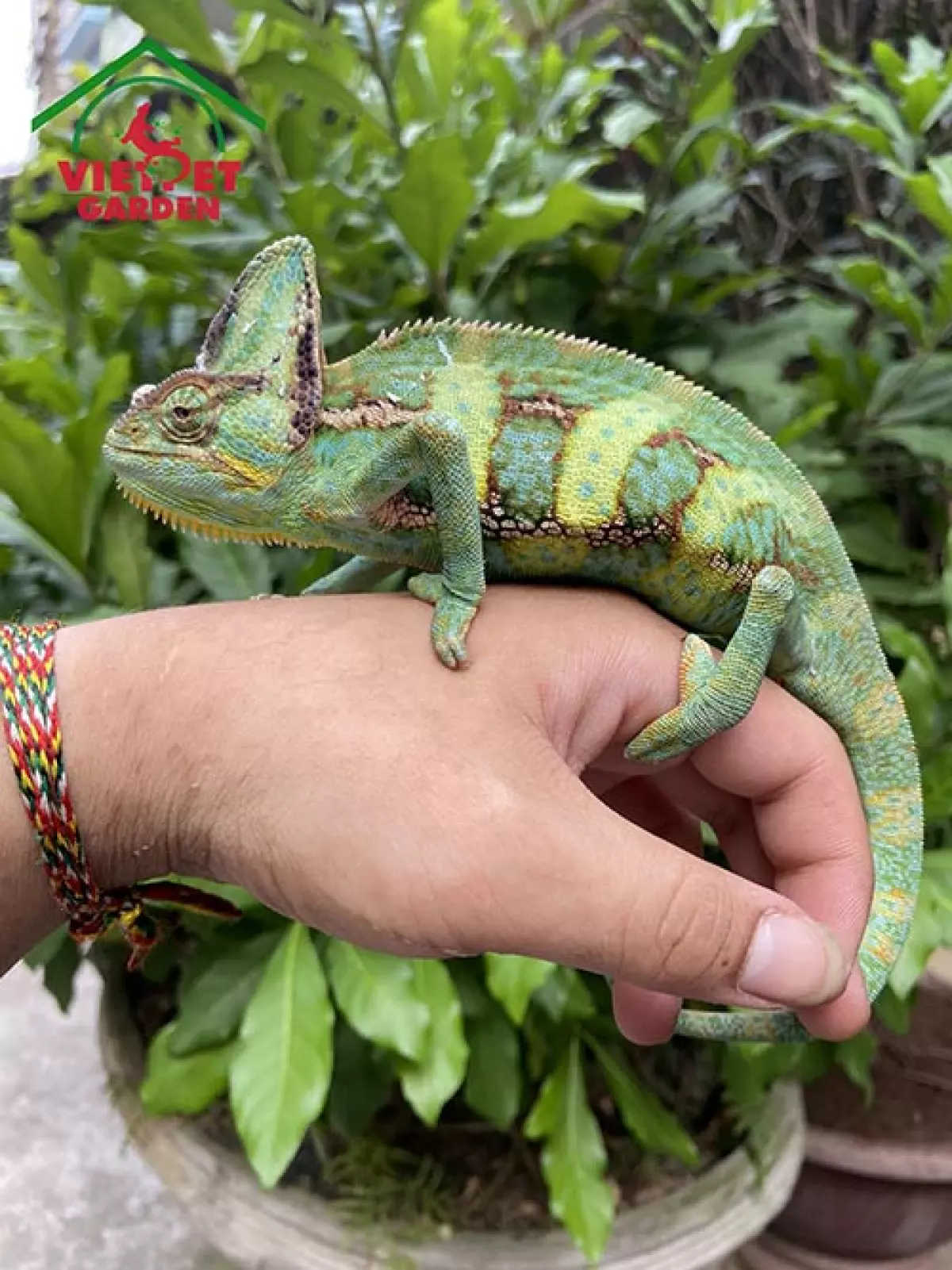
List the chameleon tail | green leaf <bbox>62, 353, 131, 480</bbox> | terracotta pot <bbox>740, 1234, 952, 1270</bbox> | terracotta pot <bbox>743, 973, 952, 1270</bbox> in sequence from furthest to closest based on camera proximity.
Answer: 1. terracotta pot <bbox>740, 1234, 952, 1270</bbox>
2. terracotta pot <bbox>743, 973, 952, 1270</bbox>
3. green leaf <bbox>62, 353, 131, 480</bbox>
4. the chameleon tail

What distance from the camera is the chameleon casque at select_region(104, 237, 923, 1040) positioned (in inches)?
35.9

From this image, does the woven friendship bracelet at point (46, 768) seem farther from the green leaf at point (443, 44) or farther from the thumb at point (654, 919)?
the green leaf at point (443, 44)

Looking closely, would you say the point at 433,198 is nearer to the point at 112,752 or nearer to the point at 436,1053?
the point at 112,752

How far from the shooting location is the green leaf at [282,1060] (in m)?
Answer: 1.11

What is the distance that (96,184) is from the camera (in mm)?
1723

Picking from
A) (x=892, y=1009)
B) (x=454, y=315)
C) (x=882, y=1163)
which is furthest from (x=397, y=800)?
(x=882, y=1163)

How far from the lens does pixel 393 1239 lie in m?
1.54

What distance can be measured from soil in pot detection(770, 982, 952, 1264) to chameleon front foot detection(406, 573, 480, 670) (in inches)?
56.7

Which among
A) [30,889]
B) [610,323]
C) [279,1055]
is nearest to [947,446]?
[610,323]

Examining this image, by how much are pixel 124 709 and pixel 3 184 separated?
2.40 m

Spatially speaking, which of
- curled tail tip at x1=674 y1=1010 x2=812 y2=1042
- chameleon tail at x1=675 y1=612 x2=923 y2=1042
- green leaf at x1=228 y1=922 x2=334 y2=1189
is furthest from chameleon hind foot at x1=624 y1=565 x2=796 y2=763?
green leaf at x1=228 y1=922 x2=334 y2=1189

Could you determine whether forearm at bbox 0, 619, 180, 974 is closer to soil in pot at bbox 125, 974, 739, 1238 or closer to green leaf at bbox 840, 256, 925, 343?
soil in pot at bbox 125, 974, 739, 1238

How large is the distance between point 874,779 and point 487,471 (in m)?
0.54

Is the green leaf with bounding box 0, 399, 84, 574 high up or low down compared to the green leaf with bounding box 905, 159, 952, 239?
down
